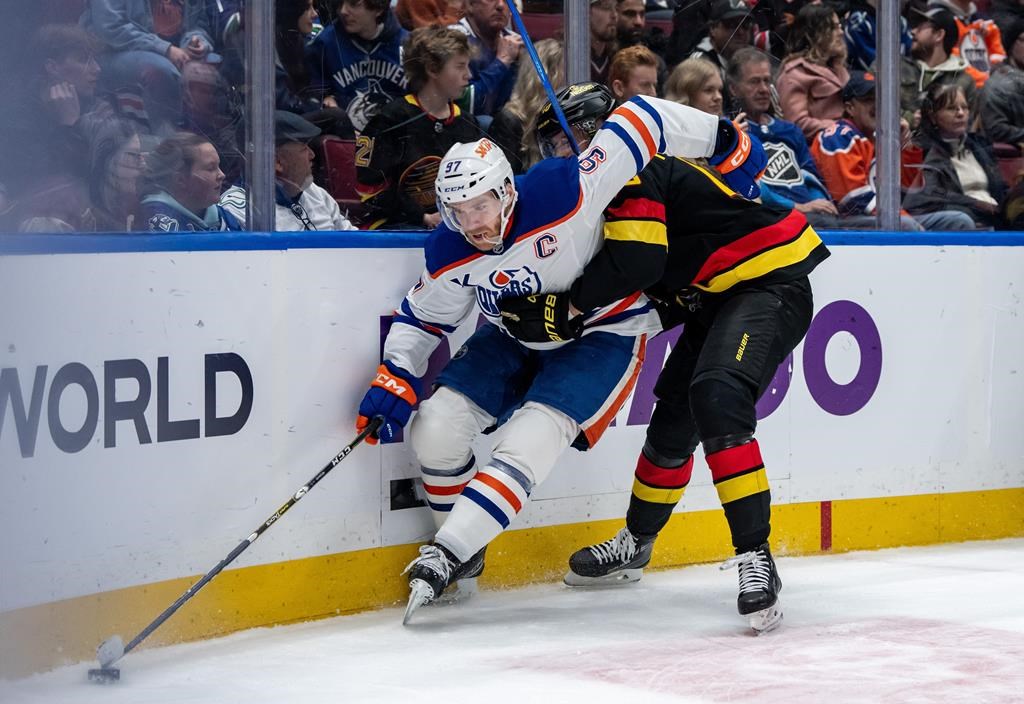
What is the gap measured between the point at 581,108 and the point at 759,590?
116 cm

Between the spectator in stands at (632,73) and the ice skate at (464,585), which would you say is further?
the spectator in stands at (632,73)

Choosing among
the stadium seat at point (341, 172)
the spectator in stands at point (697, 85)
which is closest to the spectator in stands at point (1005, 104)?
the spectator in stands at point (697, 85)

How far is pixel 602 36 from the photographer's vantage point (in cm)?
373

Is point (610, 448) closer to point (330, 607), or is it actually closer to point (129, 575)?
point (330, 607)

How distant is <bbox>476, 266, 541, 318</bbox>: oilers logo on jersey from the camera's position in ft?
10.1

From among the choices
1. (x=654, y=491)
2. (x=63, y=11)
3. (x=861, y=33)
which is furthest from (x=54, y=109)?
(x=861, y=33)

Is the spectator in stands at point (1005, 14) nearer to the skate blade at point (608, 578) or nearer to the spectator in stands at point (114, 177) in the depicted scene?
the skate blade at point (608, 578)

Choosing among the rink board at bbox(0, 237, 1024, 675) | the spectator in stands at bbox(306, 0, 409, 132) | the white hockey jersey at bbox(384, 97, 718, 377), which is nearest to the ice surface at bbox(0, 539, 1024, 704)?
the rink board at bbox(0, 237, 1024, 675)

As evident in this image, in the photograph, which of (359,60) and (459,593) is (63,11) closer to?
(359,60)

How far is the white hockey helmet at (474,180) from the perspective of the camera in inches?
116

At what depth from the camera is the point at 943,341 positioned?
4141 millimetres

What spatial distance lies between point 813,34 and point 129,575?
2423mm

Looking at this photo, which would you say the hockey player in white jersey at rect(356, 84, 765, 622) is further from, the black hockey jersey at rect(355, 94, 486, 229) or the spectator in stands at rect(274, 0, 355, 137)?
the spectator in stands at rect(274, 0, 355, 137)

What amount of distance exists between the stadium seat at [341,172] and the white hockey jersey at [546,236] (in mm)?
251
